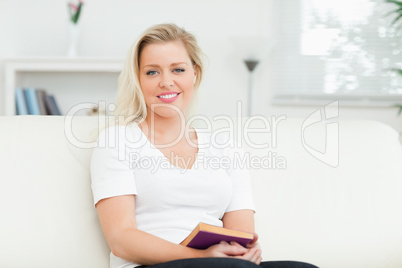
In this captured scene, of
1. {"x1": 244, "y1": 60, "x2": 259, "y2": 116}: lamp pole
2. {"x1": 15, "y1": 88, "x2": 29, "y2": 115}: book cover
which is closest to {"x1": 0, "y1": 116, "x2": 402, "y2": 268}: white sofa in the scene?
{"x1": 244, "y1": 60, "x2": 259, "y2": 116}: lamp pole

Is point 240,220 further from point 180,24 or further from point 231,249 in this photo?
point 180,24

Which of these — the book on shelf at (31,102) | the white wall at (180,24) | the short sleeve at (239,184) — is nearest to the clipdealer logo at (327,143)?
the short sleeve at (239,184)

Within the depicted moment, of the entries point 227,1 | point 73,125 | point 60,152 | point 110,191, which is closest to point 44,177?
point 60,152

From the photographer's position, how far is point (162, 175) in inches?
50.7

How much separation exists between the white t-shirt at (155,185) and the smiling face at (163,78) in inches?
4.2

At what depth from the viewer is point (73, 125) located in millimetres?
1521

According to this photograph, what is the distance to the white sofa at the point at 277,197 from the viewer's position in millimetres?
1376

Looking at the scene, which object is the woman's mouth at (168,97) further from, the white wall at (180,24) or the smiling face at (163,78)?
the white wall at (180,24)

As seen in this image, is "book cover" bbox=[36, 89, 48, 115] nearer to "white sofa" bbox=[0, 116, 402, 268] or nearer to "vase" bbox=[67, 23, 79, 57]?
"vase" bbox=[67, 23, 79, 57]

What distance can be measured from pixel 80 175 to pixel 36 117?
276 millimetres

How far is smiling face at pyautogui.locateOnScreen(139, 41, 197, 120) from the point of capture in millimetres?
1392

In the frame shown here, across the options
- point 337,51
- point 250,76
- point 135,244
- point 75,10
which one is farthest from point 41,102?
point 135,244

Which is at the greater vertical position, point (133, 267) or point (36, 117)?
point (36, 117)

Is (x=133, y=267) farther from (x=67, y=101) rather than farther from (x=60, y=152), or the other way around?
(x=67, y=101)
